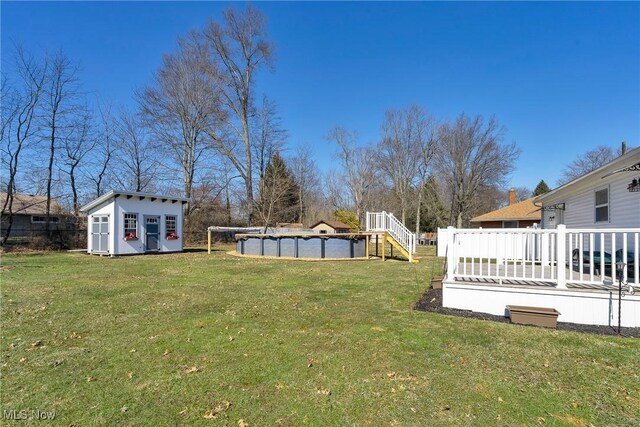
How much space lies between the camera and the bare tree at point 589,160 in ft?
113

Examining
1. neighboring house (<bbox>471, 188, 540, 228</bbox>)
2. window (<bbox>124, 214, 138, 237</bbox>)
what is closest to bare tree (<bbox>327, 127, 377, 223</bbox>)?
neighboring house (<bbox>471, 188, 540, 228</bbox>)

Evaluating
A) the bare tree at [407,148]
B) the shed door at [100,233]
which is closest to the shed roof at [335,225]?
the bare tree at [407,148]

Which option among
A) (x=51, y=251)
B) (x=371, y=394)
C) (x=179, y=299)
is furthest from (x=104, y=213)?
(x=371, y=394)

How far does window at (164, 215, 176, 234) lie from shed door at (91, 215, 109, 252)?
2.94 metres

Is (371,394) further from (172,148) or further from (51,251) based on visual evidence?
(172,148)

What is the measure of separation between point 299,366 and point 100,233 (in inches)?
718

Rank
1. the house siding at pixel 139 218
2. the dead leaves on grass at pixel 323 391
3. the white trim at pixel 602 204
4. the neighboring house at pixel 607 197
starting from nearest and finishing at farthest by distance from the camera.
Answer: the dead leaves on grass at pixel 323 391
the neighboring house at pixel 607 197
the white trim at pixel 602 204
the house siding at pixel 139 218

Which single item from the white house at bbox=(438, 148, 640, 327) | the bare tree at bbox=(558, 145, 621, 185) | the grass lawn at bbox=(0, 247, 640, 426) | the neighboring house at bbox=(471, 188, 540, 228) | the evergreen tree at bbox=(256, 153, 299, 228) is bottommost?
the grass lawn at bbox=(0, 247, 640, 426)

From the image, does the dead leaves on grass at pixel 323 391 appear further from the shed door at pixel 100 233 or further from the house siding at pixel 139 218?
the shed door at pixel 100 233

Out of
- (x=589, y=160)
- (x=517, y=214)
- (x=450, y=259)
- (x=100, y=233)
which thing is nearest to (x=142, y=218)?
(x=100, y=233)

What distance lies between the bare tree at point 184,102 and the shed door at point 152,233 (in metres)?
9.18

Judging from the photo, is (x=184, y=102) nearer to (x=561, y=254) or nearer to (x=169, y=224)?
(x=169, y=224)

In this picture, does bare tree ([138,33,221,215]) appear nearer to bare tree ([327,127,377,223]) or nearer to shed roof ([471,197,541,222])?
bare tree ([327,127,377,223])

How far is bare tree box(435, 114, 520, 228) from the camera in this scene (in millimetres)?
32656
